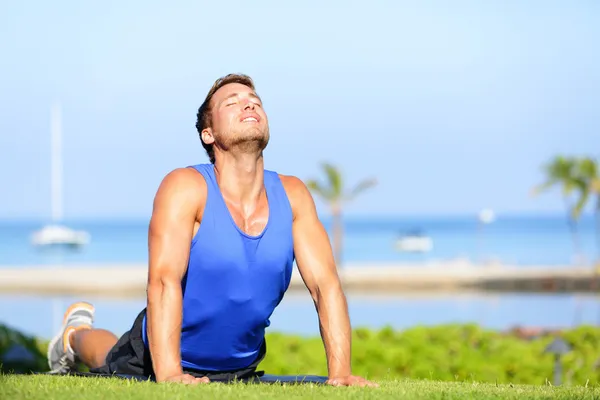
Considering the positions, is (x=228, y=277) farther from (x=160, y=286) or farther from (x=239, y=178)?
(x=239, y=178)

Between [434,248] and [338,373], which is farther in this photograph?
[434,248]

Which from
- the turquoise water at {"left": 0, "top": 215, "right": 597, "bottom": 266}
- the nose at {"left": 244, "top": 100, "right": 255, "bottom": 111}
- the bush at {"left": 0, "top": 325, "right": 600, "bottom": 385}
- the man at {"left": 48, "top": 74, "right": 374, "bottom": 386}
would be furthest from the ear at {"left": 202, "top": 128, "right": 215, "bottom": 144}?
the turquoise water at {"left": 0, "top": 215, "right": 597, "bottom": 266}

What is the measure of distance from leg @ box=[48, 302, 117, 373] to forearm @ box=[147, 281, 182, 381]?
1513mm

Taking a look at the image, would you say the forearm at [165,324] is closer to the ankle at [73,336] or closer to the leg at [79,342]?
the leg at [79,342]

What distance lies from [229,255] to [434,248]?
79.1 m

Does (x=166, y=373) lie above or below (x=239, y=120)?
below

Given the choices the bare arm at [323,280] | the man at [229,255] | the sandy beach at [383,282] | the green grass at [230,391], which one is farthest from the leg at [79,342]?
the sandy beach at [383,282]

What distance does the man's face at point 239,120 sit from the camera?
187 inches

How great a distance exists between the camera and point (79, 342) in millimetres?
6250

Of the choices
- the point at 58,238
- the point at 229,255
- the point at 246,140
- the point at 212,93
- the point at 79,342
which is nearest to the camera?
the point at 229,255

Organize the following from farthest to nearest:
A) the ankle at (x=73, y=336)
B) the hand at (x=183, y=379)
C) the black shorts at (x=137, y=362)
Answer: the ankle at (x=73, y=336) < the black shorts at (x=137, y=362) < the hand at (x=183, y=379)

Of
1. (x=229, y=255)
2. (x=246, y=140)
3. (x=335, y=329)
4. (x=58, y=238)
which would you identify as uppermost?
(x=58, y=238)

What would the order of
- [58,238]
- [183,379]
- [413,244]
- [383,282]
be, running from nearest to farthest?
[183,379] → [383,282] → [58,238] → [413,244]

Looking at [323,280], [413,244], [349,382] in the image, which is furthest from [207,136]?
[413,244]
